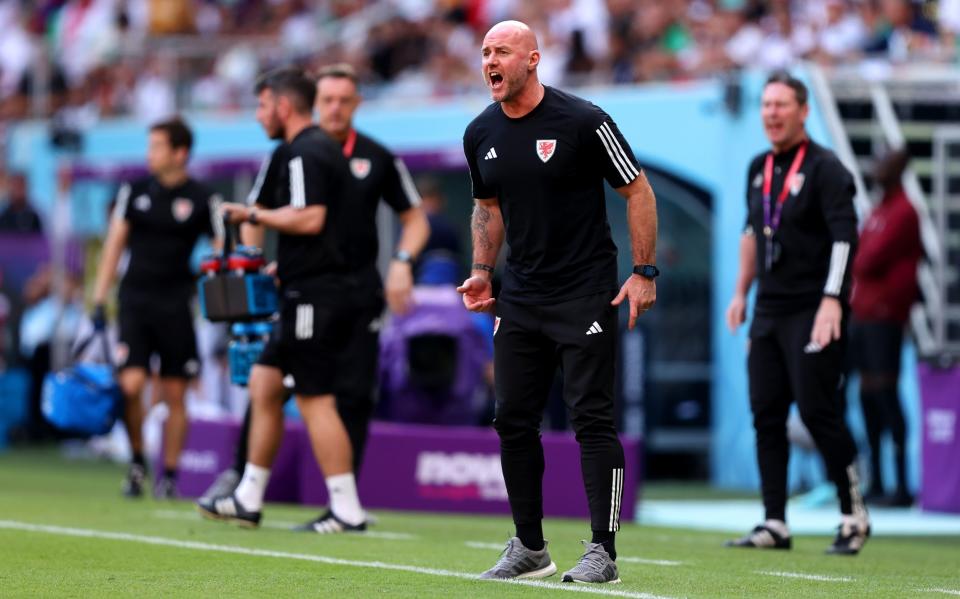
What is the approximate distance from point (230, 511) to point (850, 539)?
288 cm

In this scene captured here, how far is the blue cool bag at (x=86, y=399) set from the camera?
12.2 meters

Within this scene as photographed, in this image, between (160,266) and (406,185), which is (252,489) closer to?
(406,185)

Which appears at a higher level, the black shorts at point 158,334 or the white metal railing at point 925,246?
the white metal railing at point 925,246

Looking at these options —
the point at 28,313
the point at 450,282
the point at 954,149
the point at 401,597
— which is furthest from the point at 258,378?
the point at 28,313

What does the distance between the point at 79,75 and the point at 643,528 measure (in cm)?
1608

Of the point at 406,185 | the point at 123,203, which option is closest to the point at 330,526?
the point at 406,185

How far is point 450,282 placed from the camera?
14609mm

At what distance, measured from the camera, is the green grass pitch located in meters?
6.61

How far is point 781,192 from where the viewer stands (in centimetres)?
905

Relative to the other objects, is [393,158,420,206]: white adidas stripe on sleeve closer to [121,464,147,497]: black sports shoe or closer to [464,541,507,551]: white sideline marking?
[464,541,507,551]: white sideline marking

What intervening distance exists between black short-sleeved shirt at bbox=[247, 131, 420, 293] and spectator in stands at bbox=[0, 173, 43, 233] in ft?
40.4

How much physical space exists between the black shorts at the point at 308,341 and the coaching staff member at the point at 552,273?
210 cm

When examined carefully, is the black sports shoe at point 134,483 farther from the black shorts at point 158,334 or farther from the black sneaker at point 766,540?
the black sneaker at point 766,540

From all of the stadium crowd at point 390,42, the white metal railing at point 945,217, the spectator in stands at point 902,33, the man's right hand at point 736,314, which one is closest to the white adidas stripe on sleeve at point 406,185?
the man's right hand at point 736,314
